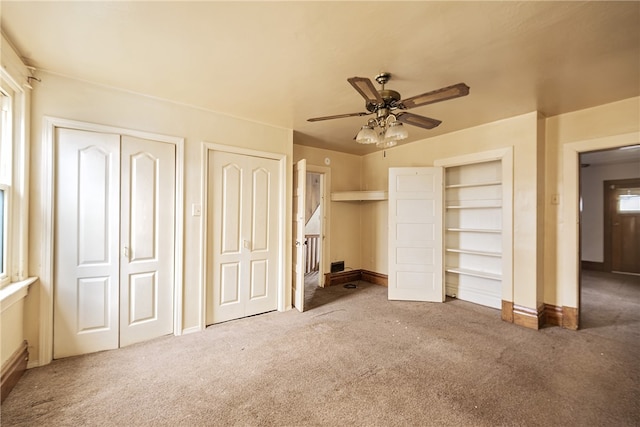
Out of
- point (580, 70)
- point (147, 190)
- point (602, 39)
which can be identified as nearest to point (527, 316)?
point (580, 70)

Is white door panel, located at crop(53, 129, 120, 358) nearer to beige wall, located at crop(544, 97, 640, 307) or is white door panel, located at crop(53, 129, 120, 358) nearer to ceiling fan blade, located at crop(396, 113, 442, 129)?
ceiling fan blade, located at crop(396, 113, 442, 129)

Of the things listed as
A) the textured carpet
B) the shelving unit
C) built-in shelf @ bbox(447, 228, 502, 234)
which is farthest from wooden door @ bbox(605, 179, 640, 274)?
built-in shelf @ bbox(447, 228, 502, 234)

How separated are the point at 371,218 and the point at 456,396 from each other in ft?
11.2

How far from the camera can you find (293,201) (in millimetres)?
3697

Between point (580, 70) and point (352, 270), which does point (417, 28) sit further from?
point (352, 270)

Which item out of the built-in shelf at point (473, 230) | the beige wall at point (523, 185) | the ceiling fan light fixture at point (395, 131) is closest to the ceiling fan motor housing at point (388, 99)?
the ceiling fan light fixture at point (395, 131)

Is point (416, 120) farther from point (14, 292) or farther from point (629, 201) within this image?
point (629, 201)

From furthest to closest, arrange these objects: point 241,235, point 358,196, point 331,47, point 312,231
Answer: point 312,231
point 358,196
point 241,235
point 331,47

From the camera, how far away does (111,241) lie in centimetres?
250

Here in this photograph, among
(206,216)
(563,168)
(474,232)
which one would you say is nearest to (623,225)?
(474,232)

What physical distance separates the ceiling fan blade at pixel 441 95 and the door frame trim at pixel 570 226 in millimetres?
2285

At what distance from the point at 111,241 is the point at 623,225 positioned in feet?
30.0

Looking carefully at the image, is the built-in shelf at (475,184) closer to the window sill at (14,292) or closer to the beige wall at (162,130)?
the beige wall at (162,130)

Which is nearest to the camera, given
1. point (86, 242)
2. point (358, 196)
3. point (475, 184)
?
point (86, 242)
